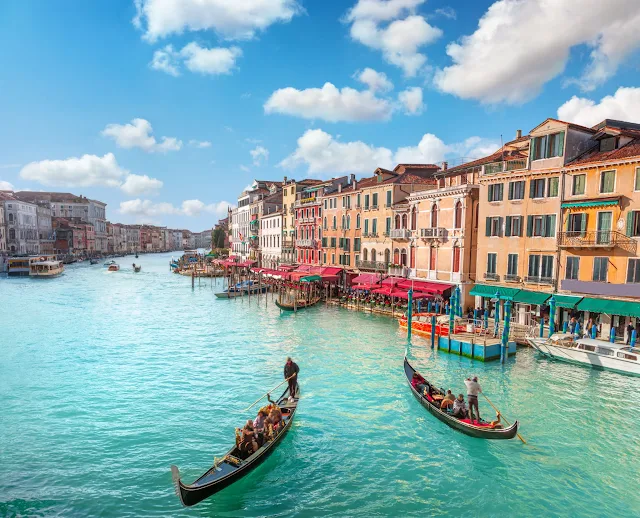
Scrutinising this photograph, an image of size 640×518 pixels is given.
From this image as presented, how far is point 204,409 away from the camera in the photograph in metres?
16.1

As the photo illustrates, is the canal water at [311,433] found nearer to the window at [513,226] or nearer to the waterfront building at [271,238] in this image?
the window at [513,226]

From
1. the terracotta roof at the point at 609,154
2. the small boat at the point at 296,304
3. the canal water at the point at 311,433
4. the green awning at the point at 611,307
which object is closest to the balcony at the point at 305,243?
the small boat at the point at 296,304

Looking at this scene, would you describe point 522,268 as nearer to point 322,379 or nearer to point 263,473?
point 322,379

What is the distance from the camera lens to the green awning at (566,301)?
23.2 meters

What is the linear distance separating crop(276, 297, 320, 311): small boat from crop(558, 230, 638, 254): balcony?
2169 centimetres

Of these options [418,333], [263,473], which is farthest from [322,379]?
[418,333]

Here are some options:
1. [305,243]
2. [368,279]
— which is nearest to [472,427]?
[368,279]

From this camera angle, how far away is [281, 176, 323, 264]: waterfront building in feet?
186

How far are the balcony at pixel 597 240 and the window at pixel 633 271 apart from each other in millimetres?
509

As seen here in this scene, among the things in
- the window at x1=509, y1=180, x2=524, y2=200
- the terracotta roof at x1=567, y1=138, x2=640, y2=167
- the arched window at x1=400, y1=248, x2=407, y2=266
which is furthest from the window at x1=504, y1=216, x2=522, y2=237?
the arched window at x1=400, y1=248, x2=407, y2=266

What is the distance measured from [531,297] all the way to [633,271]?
530 centimetres

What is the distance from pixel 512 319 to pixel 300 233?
31.8m

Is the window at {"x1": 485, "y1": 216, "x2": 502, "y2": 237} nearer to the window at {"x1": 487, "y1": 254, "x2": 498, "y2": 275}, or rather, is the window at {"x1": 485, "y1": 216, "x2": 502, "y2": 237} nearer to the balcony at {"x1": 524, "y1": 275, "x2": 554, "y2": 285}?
the window at {"x1": 487, "y1": 254, "x2": 498, "y2": 275}

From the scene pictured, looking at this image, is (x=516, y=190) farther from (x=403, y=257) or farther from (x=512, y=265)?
(x=403, y=257)
